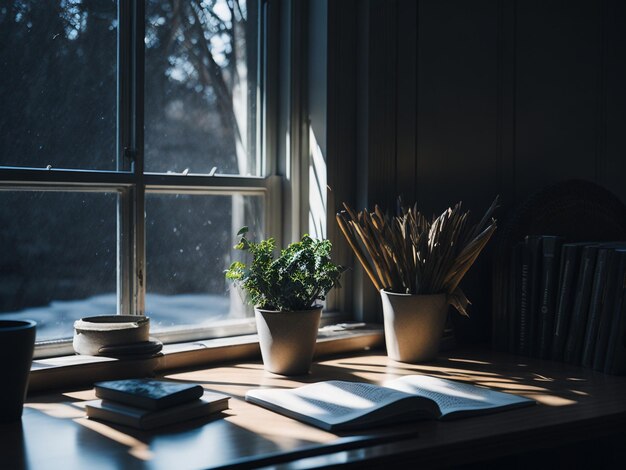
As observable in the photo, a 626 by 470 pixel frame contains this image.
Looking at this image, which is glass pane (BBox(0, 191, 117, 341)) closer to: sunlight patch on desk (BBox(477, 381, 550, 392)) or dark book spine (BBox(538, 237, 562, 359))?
sunlight patch on desk (BBox(477, 381, 550, 392))

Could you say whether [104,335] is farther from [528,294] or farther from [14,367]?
[528,294]

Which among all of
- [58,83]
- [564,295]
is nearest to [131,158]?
[58,83]

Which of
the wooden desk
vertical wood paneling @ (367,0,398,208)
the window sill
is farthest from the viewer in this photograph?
vertical wood paneling @ (367,0,398,208)

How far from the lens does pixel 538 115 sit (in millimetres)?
2531

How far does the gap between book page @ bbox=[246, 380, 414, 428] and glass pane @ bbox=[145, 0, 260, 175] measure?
2.31ft

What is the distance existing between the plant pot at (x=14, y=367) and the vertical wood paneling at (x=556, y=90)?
1619 millimetres

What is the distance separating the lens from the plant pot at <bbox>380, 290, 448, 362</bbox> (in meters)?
1.97

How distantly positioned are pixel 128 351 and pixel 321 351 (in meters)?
0.54

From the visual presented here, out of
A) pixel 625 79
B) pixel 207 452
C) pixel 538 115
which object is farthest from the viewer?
pixel 625 79

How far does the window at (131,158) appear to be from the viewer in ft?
5.73

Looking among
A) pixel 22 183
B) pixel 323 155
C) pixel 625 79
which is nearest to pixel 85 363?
pixel 22 183

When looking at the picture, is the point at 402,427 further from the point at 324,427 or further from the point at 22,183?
the point at 22,183

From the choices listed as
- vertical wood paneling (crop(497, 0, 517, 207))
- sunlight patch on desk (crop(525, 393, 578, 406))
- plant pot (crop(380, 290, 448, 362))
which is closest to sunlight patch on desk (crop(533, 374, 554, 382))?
sunlight patch on desk (crop(525, 393, 578, 406))

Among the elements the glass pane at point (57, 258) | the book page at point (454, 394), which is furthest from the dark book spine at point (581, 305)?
the glass pane at point (57, 258)
